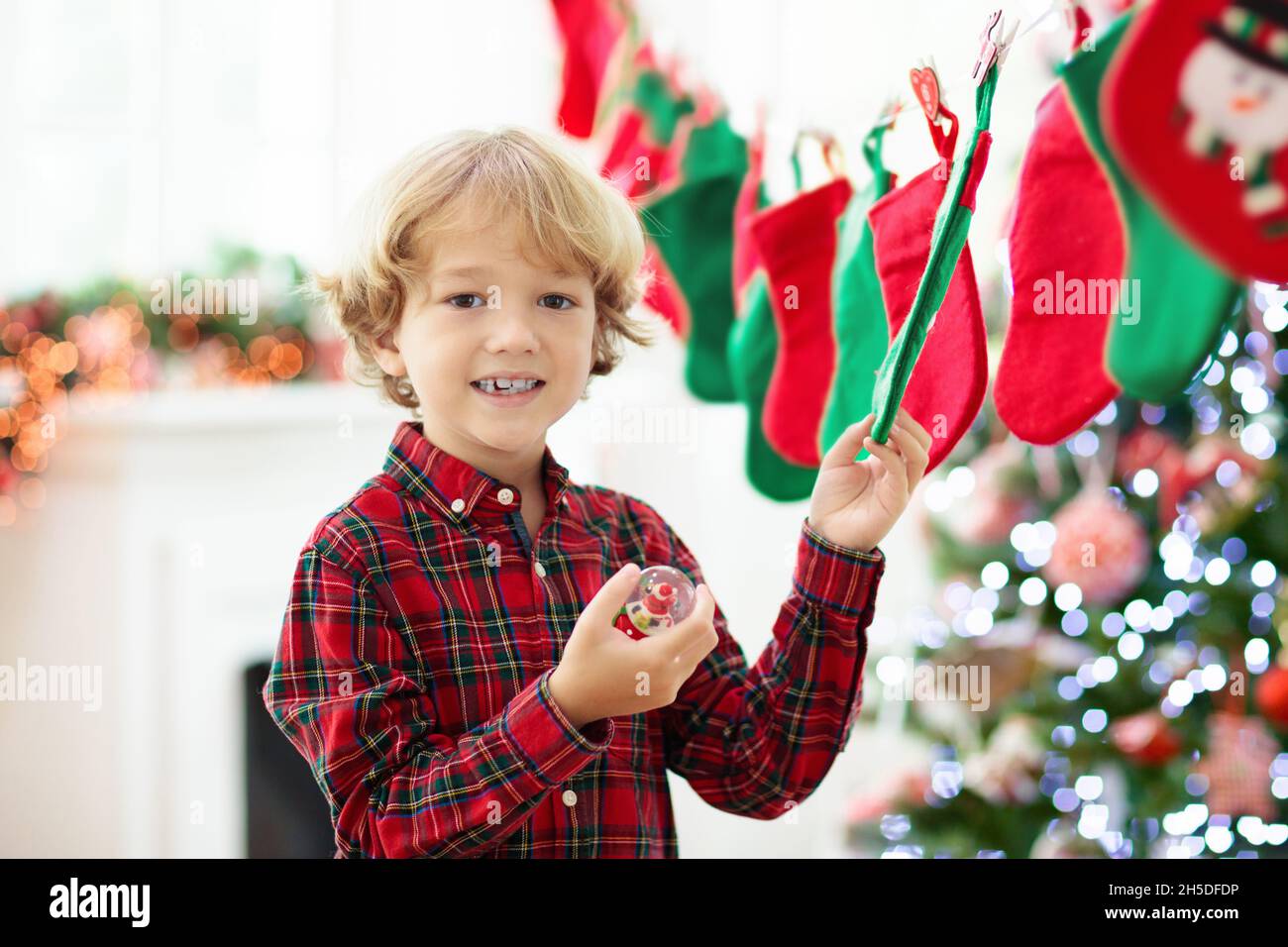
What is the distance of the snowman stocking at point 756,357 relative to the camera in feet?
3.54

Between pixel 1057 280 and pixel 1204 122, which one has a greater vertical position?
pixel 1204 122

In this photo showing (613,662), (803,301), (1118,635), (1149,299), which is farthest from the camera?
(1118,635)

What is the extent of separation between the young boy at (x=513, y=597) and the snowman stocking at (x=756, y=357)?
280 mm

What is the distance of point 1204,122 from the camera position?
2.91 feet

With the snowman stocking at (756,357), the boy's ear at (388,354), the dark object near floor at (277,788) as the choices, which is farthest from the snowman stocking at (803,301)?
the dark object near floor at (277,788)

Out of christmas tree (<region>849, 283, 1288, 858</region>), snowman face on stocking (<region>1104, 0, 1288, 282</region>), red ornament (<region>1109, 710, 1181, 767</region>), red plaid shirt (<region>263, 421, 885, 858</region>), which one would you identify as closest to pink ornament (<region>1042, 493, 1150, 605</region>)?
christmas tree (<region>849, 283, 1288, 858</region>)

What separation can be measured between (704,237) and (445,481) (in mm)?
591

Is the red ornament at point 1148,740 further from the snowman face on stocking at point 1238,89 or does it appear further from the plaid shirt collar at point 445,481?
the plaid shirt collar at point 445,481

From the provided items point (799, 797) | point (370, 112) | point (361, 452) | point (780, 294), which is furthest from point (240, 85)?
point (799, 797)

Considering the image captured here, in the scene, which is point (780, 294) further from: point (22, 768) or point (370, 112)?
point (22, 768)

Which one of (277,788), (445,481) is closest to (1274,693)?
(445,481)

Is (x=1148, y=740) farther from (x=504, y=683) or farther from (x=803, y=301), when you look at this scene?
(x=504, y=683)

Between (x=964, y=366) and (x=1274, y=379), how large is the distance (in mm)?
767

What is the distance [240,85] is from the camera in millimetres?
2082
